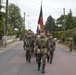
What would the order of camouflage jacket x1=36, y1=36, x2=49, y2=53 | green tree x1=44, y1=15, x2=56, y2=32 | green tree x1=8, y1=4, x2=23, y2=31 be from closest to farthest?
camouflage jacket x1=36, y1=36, x2=49, y2=53 → green tree x1=8, y1=4, x2=23, y2=31 → green tree x1=44, y1=15, x2=56, y2=32

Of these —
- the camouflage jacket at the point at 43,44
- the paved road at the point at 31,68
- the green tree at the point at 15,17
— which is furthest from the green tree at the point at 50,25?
the camouflage jacket at the point at 43,44

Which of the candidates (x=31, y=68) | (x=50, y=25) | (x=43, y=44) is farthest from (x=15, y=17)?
(x=43, y=44)

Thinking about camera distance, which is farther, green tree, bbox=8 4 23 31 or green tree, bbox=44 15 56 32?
green tree, bbox=44 15 56 32

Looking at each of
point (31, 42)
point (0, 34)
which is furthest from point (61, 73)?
point (0, 34)

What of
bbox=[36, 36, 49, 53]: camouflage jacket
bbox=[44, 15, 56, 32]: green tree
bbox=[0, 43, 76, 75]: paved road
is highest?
bbox=[44, 15, 56, 32]: green tree

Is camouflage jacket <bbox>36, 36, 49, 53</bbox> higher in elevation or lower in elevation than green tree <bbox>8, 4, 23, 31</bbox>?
lower

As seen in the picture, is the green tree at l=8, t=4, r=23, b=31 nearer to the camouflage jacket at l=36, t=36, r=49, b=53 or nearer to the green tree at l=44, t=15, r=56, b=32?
the green tree at l=44, t=15, r=56, b=32

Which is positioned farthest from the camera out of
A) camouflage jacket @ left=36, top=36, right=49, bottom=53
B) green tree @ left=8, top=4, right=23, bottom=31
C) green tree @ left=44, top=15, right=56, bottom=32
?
green tree @ left=44, top=15, right=56, bottom=32

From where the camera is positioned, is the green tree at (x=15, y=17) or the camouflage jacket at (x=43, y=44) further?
the green tree at (x=15, y=17)

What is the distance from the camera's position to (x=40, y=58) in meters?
13.3

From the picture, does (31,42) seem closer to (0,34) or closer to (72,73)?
(72,73)

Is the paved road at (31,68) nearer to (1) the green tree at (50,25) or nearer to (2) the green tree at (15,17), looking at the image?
(2) the green tree at (15,17)

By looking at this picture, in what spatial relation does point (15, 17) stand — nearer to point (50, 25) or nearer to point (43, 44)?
point (50, 25)

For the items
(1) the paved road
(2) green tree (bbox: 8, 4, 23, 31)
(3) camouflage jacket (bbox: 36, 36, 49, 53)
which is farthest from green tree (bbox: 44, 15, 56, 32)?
(3) camouflage jacket (bbox: 36, 36, 49, 53)
